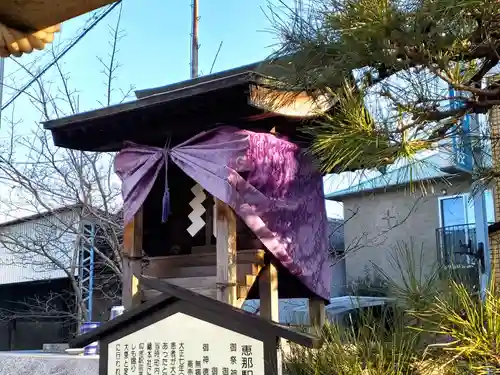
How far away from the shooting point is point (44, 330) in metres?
20.5

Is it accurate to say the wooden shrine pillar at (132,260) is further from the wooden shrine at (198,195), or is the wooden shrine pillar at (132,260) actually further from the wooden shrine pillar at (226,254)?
the wooden shrine pillar at (226,254)

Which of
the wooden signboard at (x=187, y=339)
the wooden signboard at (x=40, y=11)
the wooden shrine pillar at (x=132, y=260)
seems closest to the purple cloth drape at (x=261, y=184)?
the wooden shrine pillar at (x=132, y=260)

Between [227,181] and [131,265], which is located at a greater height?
[227,181]

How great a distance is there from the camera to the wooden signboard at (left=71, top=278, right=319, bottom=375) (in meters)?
3.48

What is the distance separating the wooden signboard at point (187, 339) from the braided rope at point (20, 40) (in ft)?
6.10

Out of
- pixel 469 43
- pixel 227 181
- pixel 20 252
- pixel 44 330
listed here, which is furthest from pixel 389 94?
pixel 44 330

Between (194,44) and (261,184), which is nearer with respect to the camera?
(261,184)

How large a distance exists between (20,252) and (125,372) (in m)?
8.97

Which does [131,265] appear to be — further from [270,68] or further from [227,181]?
[270,68]

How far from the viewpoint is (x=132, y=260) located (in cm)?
716

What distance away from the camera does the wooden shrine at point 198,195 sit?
244 inches

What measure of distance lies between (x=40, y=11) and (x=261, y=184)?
14.3 ft

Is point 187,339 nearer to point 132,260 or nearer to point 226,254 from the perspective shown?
point 226,254

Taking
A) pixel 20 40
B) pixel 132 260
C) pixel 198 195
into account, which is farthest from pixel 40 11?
pixel 198 195
